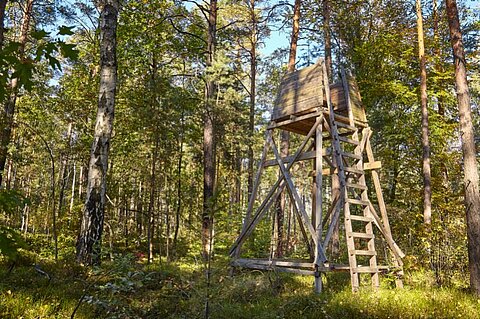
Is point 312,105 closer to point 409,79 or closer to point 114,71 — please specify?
point 114,71

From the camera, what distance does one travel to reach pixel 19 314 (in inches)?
171

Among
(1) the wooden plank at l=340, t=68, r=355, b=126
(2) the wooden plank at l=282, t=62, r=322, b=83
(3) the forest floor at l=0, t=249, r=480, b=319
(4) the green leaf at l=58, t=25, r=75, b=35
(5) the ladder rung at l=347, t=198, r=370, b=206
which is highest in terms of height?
(2) the wooden plank at l=282, t=62, r=322, b=83

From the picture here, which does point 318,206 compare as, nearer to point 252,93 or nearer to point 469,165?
point 469,165

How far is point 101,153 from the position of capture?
7.86m

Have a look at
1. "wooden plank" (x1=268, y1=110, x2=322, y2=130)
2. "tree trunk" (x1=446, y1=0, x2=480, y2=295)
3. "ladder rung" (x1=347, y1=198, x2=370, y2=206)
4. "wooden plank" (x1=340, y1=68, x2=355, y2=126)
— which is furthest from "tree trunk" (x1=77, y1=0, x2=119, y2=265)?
"tree trunk" (x1=446, y1=0, x2=480, y2=295)

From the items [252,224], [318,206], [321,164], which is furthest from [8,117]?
[318,206]

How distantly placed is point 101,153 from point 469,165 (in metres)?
8.15

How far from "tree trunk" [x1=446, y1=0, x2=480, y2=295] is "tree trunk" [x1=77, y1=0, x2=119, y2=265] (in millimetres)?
7758

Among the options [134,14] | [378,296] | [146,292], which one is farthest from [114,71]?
[378,296]

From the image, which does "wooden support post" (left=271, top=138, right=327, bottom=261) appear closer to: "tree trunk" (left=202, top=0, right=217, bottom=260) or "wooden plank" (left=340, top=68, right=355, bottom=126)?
"wooden plank" (left=340, top=68, right=355, bottom=126)

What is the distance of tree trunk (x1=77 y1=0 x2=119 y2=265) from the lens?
7.43 meters

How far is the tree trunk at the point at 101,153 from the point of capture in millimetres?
7434

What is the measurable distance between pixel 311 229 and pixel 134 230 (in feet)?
69.2

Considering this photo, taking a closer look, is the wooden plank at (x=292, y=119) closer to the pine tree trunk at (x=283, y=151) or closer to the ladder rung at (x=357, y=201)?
the ladder rung at (x=357, y=201)
